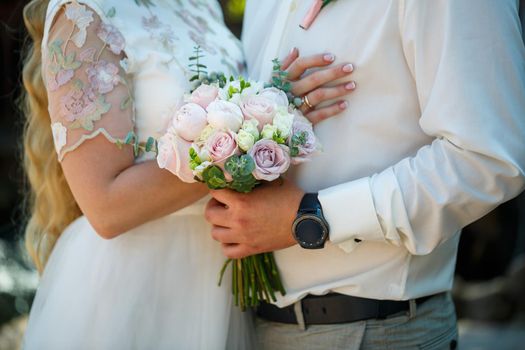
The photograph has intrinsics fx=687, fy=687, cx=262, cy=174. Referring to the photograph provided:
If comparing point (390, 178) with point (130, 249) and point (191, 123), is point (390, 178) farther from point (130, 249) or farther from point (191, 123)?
point (130, 249)

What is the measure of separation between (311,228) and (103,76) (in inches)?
32.1

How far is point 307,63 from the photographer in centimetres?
218

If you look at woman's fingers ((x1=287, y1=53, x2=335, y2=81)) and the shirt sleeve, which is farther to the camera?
woman's fingers ((x1=287, y1=53, x2=335, y2=81))

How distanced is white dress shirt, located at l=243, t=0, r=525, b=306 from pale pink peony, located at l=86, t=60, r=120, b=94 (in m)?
0.55

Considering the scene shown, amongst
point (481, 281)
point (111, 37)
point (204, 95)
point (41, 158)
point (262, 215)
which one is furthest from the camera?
point (481, 281)

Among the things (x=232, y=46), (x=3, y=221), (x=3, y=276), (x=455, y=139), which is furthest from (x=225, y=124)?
(x=3, y=221)

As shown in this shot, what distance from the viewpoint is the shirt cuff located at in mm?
2029

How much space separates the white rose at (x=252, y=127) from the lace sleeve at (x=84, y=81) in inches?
19.8

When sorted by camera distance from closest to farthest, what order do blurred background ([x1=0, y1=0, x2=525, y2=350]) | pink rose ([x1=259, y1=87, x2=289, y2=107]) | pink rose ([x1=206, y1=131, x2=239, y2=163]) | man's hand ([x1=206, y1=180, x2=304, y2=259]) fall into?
pink rose ([x1=206, y1=131, x2=239, y2=163]) < pink rose ([x1=259, y1=87, x2=289, y2=107]) < man's hand ([x1=206, y1=180, x2=304, y2=259]) < blurred background ([x1=0, y1=0, x2=525, y2=350])

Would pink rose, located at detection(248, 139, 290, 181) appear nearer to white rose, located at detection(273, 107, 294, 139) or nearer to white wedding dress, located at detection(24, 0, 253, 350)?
white rose, located at detection(273, 107, 294, 139)

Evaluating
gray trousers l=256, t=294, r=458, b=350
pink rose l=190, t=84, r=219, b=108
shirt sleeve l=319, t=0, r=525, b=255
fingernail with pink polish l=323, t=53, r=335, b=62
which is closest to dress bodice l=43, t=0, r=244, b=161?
pink rose l=190, t=84, r=219, b=108

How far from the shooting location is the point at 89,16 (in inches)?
86.7

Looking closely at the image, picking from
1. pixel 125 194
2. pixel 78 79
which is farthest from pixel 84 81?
pixel 125 194

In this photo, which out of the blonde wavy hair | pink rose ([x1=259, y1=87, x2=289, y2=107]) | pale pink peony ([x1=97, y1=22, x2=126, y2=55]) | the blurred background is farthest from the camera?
the blurred background
